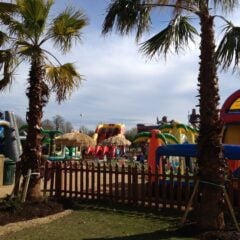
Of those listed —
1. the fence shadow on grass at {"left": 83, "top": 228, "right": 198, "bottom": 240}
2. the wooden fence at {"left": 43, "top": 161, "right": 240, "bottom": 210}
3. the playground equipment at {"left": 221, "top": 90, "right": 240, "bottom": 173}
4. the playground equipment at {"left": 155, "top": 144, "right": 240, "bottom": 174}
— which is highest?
the playground equipment at {"left": 221, "top": 90, "right": 240, "bottom": 173}

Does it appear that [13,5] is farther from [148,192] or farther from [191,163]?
[191,163]

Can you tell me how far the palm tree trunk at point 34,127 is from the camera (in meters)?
11.6

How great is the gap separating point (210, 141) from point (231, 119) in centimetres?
991

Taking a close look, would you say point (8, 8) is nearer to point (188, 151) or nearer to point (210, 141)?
point (210, 141)

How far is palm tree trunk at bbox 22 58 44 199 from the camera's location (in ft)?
37.9

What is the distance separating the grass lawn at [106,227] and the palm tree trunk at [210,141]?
62 cm

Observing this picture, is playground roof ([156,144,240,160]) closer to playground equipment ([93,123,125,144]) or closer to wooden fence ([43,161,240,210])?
wooden fence ([43,161,240,210])

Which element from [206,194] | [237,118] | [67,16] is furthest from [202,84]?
[237,118]

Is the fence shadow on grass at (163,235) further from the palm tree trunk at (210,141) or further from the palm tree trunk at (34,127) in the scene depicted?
the palm tree trunk at (34,127)

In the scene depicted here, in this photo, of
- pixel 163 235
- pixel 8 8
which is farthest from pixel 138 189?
pixel 8 8

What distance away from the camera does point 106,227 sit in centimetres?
942

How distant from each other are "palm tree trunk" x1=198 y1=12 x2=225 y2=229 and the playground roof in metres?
4.70

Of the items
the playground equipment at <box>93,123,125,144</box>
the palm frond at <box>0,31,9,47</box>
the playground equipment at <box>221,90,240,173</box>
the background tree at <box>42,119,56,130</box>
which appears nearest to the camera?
the palm frond at <box>0,31,9,47</box>

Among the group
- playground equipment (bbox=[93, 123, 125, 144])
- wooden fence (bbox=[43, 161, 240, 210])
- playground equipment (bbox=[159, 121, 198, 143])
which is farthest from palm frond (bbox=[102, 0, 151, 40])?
playground equipment (bbox=[93, 123, 125, 144])
